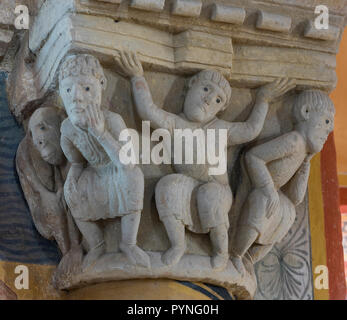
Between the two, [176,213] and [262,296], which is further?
[262,296]

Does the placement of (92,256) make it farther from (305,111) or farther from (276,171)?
(305,111)

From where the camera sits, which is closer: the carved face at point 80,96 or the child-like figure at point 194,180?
the carved face at point 80,96

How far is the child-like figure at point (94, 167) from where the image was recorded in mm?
2359

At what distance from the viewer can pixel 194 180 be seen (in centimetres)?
251

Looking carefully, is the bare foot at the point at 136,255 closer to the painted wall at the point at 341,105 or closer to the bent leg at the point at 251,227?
the bent leg at the point at 251,227

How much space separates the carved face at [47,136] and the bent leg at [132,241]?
352mm

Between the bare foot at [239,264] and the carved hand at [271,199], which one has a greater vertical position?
the carved hand at [271,199]

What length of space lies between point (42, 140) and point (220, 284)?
0.72 m

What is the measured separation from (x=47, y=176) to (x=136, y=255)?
0.47 metres

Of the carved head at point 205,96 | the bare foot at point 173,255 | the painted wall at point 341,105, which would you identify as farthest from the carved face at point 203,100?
the painted wall at point 341,105

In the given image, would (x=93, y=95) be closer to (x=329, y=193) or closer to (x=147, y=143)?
(x=147, y=143)

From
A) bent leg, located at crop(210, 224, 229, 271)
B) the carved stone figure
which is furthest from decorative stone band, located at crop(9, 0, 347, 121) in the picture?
bent leg, located at crop(210, 224, 229, 271)

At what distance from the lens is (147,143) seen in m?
2.52

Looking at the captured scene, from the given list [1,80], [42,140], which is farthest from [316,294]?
[1,80]
